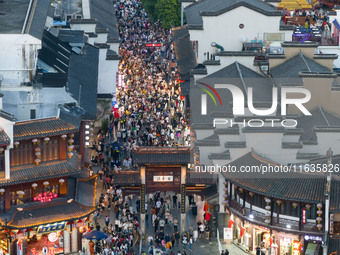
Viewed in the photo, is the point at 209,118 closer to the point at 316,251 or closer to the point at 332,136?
the point at 332,136

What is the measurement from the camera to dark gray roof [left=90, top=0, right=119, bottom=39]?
166125 millimetres

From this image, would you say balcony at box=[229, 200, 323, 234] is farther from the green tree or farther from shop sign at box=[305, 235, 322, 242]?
the green tree

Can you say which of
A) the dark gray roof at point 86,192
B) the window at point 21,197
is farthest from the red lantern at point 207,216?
the window at point 21,197


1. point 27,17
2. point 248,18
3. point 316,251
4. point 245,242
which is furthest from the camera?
point 248,18

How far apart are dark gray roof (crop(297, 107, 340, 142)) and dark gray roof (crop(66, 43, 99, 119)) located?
19.5 metres

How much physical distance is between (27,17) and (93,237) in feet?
81.5

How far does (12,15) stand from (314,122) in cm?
3063

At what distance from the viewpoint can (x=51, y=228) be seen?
10725 cm

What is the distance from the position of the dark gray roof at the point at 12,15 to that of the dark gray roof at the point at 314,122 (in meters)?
27.5

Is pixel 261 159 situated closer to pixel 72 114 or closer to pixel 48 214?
pixel 72 114

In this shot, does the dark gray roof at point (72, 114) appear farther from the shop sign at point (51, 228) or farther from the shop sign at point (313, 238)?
the shop sign at point (313, 238)

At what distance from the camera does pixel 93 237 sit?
108 meters

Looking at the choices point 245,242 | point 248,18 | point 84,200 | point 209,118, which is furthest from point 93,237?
point 248,18

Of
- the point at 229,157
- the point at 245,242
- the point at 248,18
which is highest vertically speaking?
the point at 248,18
